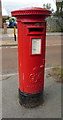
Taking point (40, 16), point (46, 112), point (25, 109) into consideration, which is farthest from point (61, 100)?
point (40, 16)

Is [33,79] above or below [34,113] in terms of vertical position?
above

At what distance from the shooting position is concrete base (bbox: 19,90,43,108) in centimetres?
286

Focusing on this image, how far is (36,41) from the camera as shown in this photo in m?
2.58

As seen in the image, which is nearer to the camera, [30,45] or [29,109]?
[30,45]

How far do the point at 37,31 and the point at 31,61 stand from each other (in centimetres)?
53

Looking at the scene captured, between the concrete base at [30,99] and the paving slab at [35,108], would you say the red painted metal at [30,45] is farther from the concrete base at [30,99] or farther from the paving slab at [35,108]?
the paving slab at [35,108]

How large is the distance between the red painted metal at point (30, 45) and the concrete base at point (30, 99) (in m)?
0.08

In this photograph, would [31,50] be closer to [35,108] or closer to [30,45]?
[30,45]

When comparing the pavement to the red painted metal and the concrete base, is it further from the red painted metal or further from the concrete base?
the red painted metal

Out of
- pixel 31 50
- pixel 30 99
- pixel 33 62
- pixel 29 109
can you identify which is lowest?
pixel 29 109

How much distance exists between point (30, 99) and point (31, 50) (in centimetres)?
95

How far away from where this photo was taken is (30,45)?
8.45 feet

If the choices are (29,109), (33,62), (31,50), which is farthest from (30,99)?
(31,50)

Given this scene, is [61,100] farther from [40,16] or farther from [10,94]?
[40,16]
